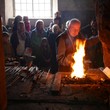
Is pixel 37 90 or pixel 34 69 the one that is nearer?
pixel 37 90

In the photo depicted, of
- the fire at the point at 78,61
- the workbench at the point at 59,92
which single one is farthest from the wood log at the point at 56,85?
the fire at the point at 78,61

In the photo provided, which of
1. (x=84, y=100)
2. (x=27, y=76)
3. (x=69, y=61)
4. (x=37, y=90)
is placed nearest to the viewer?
(x=84, y=100)

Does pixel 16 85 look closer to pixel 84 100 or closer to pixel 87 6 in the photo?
pixel 84 100

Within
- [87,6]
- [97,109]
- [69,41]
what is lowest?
[97,109]

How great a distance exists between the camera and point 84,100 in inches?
181

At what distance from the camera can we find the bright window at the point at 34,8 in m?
15.5

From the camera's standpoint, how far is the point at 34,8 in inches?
616

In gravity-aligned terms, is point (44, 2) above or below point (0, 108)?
above

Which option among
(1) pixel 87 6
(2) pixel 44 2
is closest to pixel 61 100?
(1) pixel 87 6

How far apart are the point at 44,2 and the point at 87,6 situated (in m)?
2.72

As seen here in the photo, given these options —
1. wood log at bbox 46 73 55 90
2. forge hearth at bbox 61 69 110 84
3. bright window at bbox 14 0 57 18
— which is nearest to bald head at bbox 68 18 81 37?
forge hearth at bbox 61 69 110 84

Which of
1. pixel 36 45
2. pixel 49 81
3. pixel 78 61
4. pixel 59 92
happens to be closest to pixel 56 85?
pixel 59 92

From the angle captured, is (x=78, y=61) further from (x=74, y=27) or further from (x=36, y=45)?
(x=36, y=45)

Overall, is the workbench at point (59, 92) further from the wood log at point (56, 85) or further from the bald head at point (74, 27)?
the bald head at point (74, 27)
